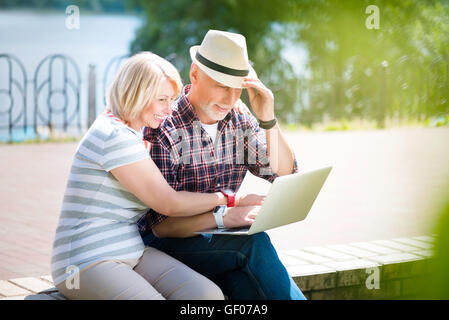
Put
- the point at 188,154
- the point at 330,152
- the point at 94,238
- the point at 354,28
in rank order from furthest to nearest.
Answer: the point at 354,28
the point at 330,152
the point at 188,154
the point at 94,238

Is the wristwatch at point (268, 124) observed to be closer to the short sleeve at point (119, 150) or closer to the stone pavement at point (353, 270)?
the stone pavement at point (353, 270)

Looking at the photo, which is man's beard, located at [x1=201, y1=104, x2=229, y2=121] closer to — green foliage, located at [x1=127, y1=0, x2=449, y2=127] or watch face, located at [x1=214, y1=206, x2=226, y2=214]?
watch face, located at [x1=214, y1=206, x2=226, y2=214]

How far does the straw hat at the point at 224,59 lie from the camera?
2.91 meters

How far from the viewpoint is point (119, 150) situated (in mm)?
2424

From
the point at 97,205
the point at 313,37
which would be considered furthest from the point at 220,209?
the point at 313,37

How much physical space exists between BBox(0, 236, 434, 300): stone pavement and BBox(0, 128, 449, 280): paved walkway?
36cm

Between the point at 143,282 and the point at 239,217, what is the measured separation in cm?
54

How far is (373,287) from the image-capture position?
11.5 ft

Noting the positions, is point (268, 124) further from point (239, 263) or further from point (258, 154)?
point (239, 263)

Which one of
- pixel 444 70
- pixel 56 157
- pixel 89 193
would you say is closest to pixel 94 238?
pixel 89 193

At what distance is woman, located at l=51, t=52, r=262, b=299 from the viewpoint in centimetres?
237

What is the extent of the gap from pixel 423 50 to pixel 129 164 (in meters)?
15.7

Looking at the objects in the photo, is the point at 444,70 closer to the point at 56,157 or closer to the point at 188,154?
the point at 56,157

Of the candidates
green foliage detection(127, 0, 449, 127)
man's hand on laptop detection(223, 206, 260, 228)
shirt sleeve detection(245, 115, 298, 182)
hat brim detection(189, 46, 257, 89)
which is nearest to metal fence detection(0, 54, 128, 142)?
green foliage detection(127, 0, 449, 127)
